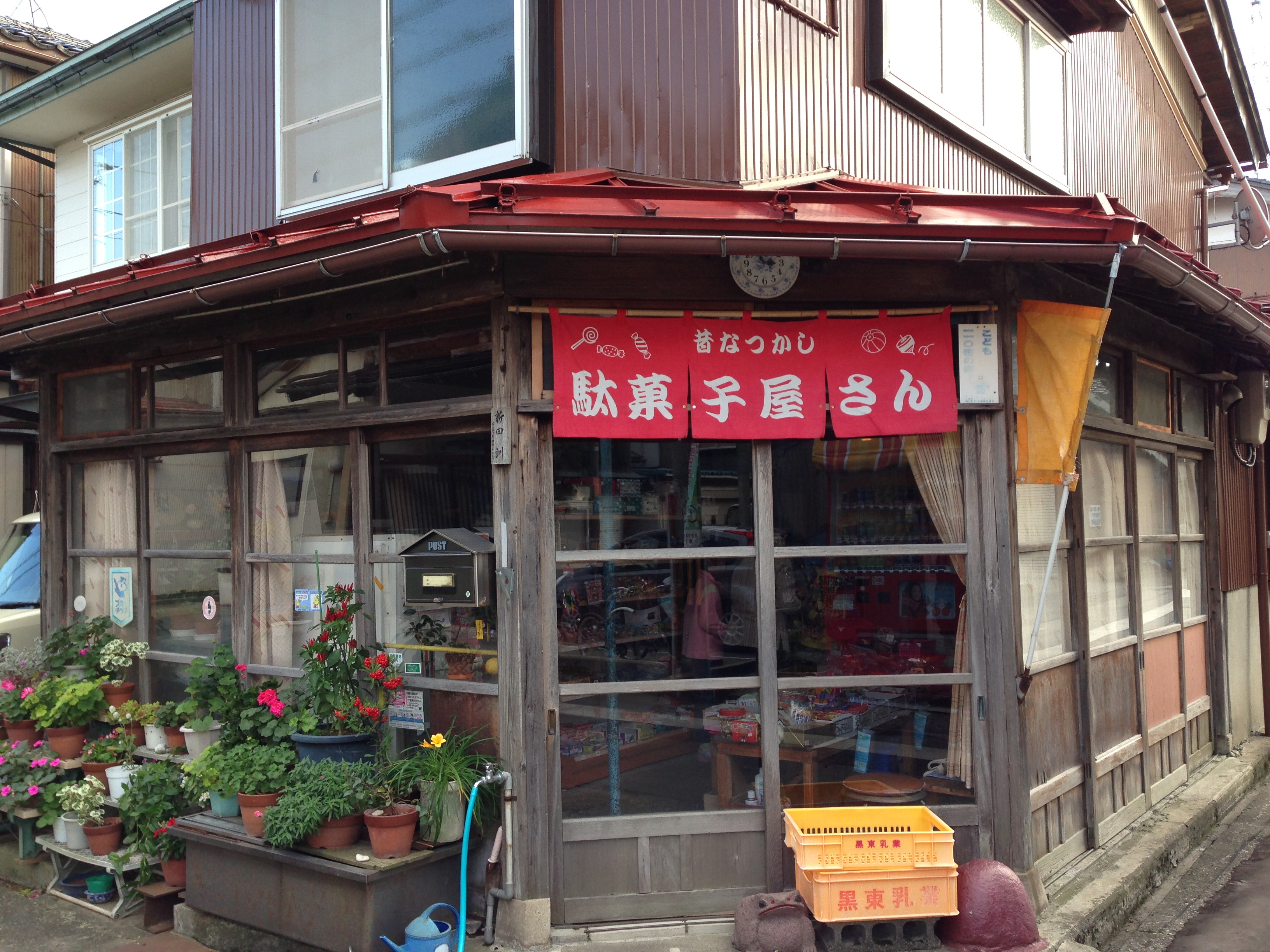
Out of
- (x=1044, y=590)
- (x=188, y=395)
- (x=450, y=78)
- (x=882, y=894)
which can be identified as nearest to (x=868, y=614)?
(x=1044, y=590)

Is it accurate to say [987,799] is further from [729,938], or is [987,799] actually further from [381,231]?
[381,231]

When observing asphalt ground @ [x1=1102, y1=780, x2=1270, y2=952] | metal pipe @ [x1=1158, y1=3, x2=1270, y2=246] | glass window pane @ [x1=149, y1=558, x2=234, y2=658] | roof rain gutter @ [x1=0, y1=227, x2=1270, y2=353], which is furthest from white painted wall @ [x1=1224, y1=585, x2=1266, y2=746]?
glass window pane @ [x1=149, y1=558, x2=234, y2=658]

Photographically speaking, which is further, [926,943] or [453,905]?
[453,905]

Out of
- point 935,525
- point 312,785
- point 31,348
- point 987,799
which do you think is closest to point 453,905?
point 312,785

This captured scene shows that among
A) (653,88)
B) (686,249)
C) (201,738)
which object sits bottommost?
(201,738)

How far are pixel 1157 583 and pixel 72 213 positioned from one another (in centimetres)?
1210

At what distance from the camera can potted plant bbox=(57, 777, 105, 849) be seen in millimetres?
6543

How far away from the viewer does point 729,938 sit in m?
5.17

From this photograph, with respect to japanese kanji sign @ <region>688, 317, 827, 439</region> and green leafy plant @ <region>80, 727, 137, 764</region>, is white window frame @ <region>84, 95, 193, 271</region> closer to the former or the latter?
green leafy plant @ <region>80, 727, 137, 764</region>

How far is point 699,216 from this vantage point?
4773 mm

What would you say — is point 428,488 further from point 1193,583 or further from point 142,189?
point 1193,583

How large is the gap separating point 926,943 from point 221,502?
5.36 m

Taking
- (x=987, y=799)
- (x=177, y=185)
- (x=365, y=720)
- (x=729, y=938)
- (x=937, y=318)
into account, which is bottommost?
(x=729, y=938)

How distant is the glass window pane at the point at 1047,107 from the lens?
345 inches
